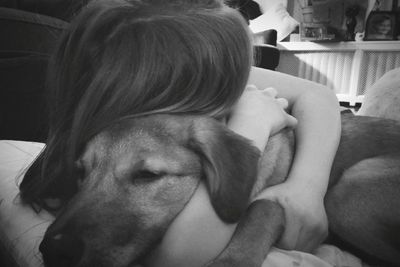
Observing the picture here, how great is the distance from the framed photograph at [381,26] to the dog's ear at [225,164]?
18.8 feet

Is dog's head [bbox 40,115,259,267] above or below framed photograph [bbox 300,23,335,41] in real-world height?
above

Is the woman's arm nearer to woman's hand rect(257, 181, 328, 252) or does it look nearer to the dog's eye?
woman's hand rect(257, 181, 328, 252)

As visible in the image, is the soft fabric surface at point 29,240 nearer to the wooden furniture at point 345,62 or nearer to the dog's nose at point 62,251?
the dog's nose at point 62,251

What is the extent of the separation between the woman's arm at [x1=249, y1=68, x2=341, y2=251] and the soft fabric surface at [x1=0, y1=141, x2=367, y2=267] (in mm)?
82

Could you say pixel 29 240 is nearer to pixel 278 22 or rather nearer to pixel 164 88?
pixel 164 88

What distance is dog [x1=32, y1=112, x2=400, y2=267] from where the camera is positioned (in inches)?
38.8

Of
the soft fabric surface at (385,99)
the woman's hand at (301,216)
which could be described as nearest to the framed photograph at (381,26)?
the soft fabric surface at (385,99)

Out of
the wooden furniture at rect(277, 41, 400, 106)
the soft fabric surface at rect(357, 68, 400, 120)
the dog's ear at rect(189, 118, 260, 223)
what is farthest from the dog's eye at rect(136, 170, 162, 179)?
the wooden furniture at rect(277, 41, 400, 106)

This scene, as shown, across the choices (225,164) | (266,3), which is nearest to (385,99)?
(225,164)

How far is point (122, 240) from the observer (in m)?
1.00

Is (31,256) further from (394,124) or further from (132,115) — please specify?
(394,124)

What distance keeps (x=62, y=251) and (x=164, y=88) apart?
581 mm

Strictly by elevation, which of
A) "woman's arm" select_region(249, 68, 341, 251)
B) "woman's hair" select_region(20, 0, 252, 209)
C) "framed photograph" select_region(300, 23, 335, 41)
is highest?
"woman's hair" select_region(20, 0, 252, 209)

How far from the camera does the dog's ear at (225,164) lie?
104cm
